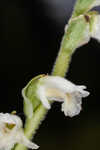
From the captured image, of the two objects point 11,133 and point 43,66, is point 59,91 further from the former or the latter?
point 43,66

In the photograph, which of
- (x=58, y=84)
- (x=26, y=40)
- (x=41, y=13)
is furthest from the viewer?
(x=41, y=13)

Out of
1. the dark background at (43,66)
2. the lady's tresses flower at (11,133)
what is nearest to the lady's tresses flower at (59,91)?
the lady's tresses flower at (11,133)

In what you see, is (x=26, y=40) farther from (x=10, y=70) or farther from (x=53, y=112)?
(x=53, y=112)

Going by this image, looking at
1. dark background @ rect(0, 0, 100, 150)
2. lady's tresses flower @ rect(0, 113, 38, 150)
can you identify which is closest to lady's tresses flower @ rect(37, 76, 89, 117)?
lady's tresses flower @ rect(0, 113, 38, 150)

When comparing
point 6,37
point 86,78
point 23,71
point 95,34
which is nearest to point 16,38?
A: point 6,37

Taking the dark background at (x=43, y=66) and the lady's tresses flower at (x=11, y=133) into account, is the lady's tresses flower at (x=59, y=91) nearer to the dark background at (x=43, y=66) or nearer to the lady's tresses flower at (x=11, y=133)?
the lady's tresses flower at (x=11, y=133)

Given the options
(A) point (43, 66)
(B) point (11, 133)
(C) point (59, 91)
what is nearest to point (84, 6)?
(C) point (59, 91)
